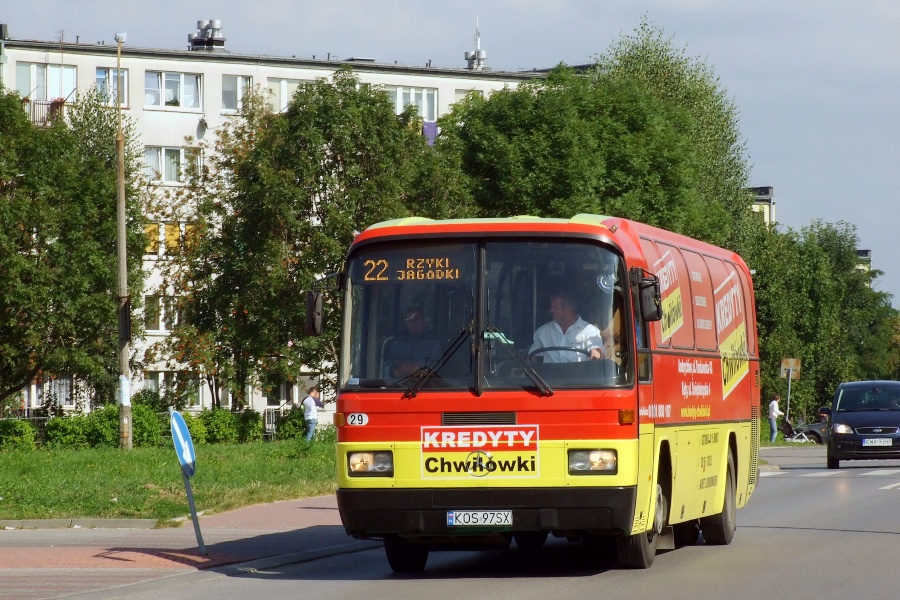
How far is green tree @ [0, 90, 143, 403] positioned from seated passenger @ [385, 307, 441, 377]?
3002 cm

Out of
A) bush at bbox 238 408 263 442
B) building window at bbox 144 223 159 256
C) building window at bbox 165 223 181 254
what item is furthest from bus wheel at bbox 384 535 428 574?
building window at bbox 165 223 181 254

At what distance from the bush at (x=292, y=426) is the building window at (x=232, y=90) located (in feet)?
107

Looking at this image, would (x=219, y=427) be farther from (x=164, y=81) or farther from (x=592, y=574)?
(x=592, y=574)

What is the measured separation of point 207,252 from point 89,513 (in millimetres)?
22883

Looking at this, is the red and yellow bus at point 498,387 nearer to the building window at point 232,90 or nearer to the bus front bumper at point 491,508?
the bus front bumper at point 491,508

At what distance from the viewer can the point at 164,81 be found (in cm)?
7519

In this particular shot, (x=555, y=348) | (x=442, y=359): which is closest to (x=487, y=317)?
(x=442, y=359)

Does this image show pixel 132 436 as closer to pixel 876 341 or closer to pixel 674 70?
pixel 674 70

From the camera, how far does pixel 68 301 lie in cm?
4241

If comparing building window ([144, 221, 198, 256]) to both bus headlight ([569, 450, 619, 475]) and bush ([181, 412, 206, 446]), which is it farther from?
bus headlight ([569, 450, 619, 475])

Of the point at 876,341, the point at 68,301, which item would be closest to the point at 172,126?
the point at 68,301

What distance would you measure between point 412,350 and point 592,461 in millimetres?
1626

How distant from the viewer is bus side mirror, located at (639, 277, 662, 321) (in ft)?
39.8

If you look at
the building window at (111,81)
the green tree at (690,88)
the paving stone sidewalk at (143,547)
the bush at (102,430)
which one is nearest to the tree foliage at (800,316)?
the green tree at (690,88)
